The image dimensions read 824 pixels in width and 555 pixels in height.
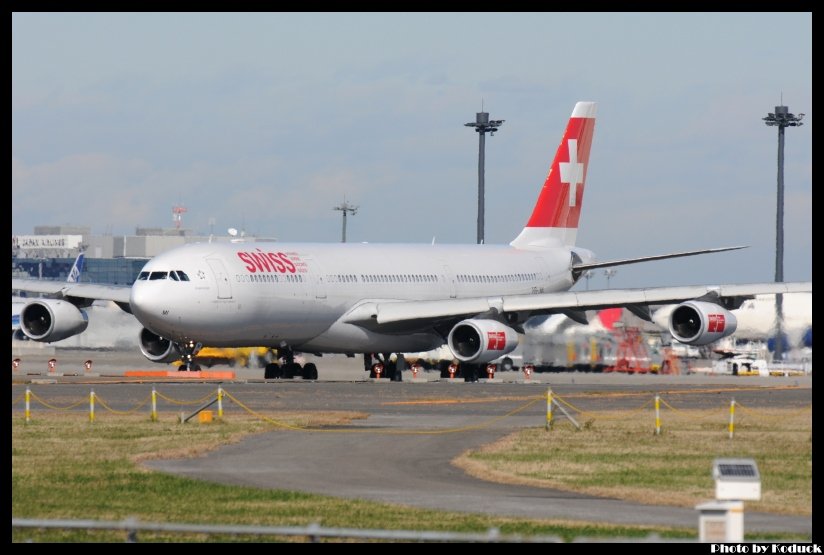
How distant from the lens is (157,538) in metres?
18.3

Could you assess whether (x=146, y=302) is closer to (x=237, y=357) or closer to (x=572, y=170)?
(x=237, y=357)

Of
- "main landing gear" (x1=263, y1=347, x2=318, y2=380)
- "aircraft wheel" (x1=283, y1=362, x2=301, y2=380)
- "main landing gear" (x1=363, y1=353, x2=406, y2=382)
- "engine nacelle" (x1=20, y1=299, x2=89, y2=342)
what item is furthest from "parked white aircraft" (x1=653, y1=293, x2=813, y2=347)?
"engine nacelle" (x1=20, y1=299, x2=89, y2=342)

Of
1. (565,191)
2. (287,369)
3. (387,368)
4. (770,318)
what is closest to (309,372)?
(287,369)

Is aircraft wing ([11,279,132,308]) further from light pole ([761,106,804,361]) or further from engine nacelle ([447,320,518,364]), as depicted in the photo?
light pole ([761,106,804,361])

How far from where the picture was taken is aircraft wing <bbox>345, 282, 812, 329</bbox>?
2237 inches

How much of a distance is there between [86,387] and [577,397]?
14.2 meters

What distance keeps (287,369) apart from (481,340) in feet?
25.5

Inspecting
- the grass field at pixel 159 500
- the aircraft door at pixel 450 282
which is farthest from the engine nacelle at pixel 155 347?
the grass field at pixel 159 500

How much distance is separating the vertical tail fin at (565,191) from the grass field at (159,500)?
39.6 metres

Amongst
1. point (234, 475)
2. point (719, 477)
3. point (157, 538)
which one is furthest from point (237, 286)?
point (719, 477)

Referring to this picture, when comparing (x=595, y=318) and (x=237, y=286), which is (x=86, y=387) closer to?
(x=237, y=286)

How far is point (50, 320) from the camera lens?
5916cm

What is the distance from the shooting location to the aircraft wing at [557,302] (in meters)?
56.8
